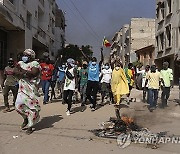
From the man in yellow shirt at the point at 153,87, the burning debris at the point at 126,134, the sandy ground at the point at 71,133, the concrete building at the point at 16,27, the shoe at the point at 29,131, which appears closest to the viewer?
the sandy ground at the point at 71,133

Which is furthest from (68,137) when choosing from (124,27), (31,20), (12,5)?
(124,27)

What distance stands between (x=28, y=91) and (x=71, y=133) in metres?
1.28

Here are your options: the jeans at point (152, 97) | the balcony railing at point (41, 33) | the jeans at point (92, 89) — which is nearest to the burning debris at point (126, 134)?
the jeans at point (92, 89)

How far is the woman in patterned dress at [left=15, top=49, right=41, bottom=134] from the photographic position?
6688mm

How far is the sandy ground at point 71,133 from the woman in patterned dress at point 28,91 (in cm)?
39

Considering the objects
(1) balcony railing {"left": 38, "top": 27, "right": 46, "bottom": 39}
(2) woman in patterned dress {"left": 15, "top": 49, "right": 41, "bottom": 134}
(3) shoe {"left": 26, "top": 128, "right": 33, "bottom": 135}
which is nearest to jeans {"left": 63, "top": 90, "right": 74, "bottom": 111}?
(2) woman in patterned dress {"left": 15, "top": 49, "right": 41, "bottom": 134}

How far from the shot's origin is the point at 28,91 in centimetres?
672

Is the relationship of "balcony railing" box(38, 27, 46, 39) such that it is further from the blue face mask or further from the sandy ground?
the blue face mask

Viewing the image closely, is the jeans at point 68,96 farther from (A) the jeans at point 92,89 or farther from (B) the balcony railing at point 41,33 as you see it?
(B) the balcony railing at point 41,33

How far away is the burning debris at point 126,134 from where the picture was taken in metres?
5.81

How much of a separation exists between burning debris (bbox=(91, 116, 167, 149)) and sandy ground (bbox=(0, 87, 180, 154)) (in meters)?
0.14

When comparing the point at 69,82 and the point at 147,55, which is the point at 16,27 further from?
the point at 147,55

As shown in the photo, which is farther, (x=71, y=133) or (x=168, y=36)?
(x=168, y=36)

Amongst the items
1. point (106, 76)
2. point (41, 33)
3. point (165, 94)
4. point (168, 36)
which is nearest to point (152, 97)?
point (165, 94)
